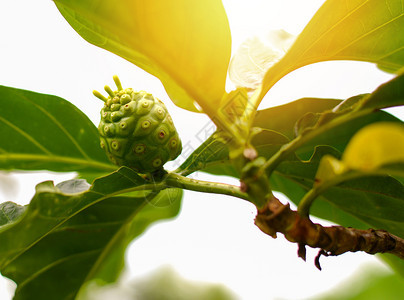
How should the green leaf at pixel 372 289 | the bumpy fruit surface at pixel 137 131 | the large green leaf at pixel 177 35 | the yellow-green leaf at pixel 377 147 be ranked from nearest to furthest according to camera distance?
1. the yellow-green leaf at pixel 377 147
2. the large green leaf at pixel 177 35
3. the bumpy fruit surface at pixel 137 131
4. the green leaf at pixel 372 289

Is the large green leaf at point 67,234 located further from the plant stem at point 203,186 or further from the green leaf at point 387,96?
the green leaf at point 387,96

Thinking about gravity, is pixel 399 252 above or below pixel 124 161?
below

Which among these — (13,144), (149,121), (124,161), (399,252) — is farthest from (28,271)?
(399,252)

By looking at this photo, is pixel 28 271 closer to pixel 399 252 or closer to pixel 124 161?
pixel 124 161

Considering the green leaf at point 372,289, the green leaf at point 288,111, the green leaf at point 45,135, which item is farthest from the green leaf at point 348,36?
the green leaf at point 372,289

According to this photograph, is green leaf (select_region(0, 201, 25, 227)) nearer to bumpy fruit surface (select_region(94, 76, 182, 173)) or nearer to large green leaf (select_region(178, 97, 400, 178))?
bumpy fruit surface (select_region(94, 76, 182, 173))

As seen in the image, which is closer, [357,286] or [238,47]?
[238,47]

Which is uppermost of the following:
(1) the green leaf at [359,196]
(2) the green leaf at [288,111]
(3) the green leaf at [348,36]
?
(3) the green leaf at [348,36]
